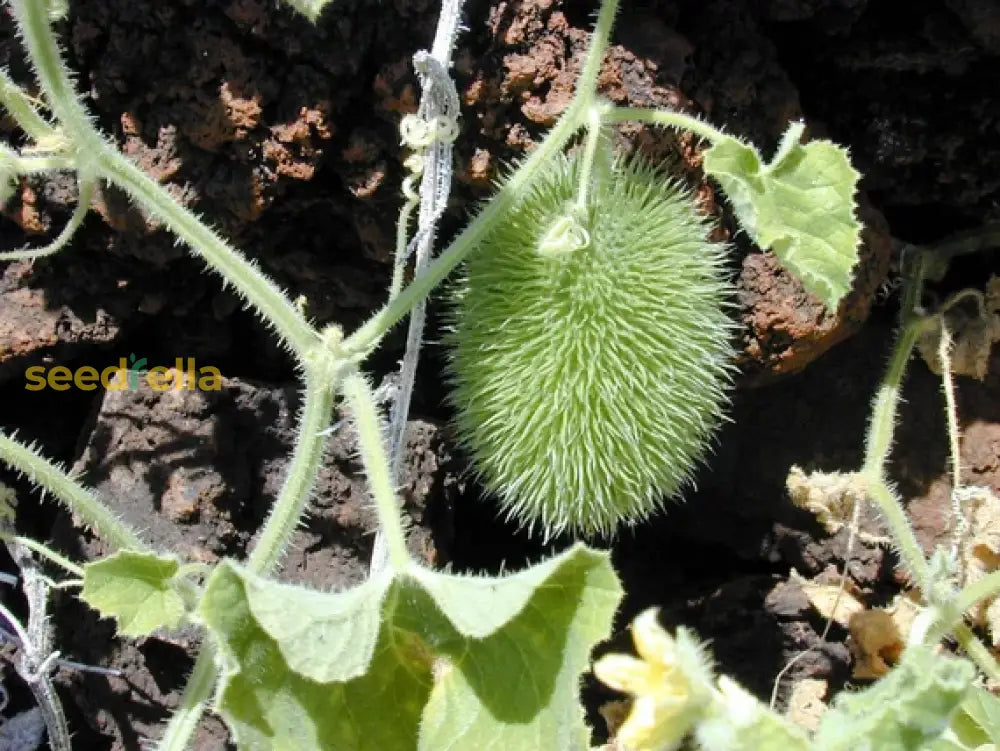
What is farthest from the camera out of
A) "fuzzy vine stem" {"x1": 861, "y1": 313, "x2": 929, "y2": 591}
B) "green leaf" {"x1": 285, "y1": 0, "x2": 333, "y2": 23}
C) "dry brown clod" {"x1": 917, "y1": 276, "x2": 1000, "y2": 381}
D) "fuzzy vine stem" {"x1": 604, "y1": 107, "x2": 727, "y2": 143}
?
"dry brown clod" {"x1": 917, "y1": 276, "x2": 1000, "y2": 381}

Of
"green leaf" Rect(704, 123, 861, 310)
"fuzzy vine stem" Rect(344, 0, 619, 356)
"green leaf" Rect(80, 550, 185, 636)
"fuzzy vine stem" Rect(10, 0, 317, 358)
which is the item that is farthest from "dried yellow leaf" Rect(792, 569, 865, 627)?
"green leaf" Rect(80, 550, 185, 636)

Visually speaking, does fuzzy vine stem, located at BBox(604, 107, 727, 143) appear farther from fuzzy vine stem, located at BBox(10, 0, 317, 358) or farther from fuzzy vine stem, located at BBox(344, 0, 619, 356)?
fuzzy vine stem, located at BBox(10, 0, 317, 358)

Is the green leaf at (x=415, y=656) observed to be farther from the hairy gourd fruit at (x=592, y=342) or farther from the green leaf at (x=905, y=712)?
the hairy gourd fruit at (x=592, y=342)

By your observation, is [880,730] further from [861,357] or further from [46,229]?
[46,229]

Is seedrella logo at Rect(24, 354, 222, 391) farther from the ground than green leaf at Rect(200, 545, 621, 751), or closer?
farther from the ground

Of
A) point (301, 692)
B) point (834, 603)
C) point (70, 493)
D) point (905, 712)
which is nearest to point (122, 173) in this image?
point (70, 493)

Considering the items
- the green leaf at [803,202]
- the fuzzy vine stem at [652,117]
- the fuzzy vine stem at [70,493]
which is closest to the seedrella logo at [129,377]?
the fuzzy vine stem at [70,493]
